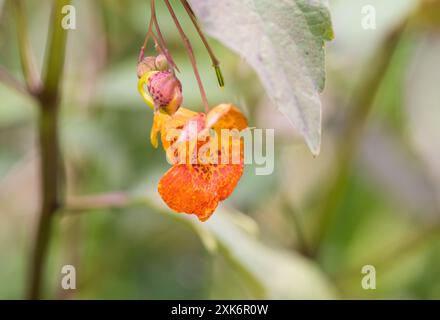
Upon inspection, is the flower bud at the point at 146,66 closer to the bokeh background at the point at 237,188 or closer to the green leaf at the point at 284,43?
the green leaf at the point at 284,43

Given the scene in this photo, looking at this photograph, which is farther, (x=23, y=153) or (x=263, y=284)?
(x=23, y=153)

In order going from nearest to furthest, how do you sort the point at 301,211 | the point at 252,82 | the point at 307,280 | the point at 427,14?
1. the point at 307,280
2. the point at 427,14
3. the point at 252,82
4. the point at 301,211

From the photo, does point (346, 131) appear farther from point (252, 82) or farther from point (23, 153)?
point (23, 153)

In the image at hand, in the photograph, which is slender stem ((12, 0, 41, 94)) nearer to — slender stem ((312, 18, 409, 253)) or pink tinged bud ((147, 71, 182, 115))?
pink tinged bud ((147, 71, 182, 115))
